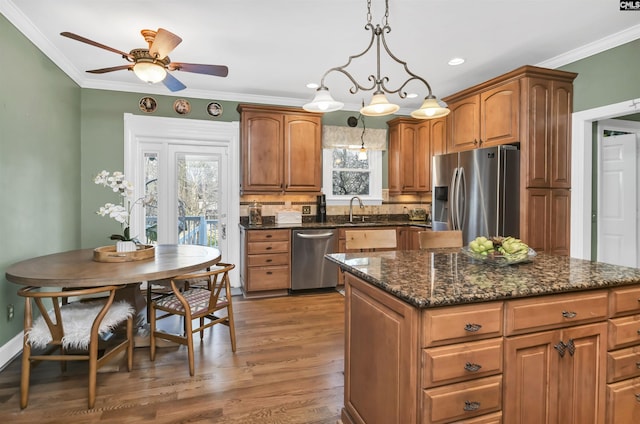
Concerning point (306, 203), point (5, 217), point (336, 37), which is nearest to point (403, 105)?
point (306, 203)

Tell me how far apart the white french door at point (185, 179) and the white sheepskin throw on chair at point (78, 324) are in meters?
2.10

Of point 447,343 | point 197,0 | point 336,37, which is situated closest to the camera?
point 447,343

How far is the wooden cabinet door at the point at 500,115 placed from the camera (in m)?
3.35

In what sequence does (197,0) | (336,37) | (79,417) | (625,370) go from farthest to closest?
(336,37), (197,0), (79,417), (625,370)

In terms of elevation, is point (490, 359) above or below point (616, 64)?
below

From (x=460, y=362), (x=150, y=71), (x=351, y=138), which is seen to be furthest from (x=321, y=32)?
(x=460, y=362)

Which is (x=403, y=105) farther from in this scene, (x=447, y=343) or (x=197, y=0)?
(x=447, y=343)

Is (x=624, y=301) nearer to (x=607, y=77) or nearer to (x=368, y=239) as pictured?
(x=368, y=239)

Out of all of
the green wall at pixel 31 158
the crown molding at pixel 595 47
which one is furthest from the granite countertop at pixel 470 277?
the green wall at pixel 31 158

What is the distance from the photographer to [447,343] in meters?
1.28

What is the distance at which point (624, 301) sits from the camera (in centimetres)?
157

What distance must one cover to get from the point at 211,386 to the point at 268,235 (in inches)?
86.3

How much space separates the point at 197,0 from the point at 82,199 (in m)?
2.88

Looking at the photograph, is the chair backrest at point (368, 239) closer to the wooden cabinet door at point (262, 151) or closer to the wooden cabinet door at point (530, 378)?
the wooden cabinet door at point (530, 378)
